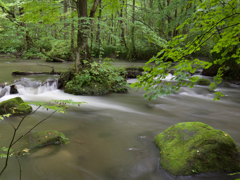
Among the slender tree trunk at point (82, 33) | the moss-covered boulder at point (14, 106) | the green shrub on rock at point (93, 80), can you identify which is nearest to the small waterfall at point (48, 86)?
the green shrub on rock at point (93, 80)

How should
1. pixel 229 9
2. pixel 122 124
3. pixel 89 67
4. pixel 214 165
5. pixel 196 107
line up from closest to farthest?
1. pixel 229 9
2. pixel 214 165
3. pixel 122 124
4. pixel 196 107
5. pixel 89 67

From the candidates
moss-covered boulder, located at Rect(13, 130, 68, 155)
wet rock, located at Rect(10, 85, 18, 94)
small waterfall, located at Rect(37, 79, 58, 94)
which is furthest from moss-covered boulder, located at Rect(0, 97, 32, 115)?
small waterfall, located at Rect(37, 79, 58, 94)

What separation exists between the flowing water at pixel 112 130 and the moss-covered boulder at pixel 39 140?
0.16 metres

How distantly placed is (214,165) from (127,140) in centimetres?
187

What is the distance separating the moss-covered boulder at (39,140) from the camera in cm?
359

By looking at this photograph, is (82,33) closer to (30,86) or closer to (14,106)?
(30,86)

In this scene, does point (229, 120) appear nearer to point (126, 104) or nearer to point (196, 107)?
point (196, 107)

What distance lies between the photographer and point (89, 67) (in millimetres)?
8133

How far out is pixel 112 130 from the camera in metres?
4.69

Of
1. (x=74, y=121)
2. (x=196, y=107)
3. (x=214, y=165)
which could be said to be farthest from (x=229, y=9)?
(x=196, y=107)

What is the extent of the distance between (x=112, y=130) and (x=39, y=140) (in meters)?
1.80

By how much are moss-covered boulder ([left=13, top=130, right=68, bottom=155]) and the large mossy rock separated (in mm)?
2218

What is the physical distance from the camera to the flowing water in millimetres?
3027

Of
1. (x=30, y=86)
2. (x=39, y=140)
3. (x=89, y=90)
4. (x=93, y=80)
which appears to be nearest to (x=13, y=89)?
(x=30, y=86)
